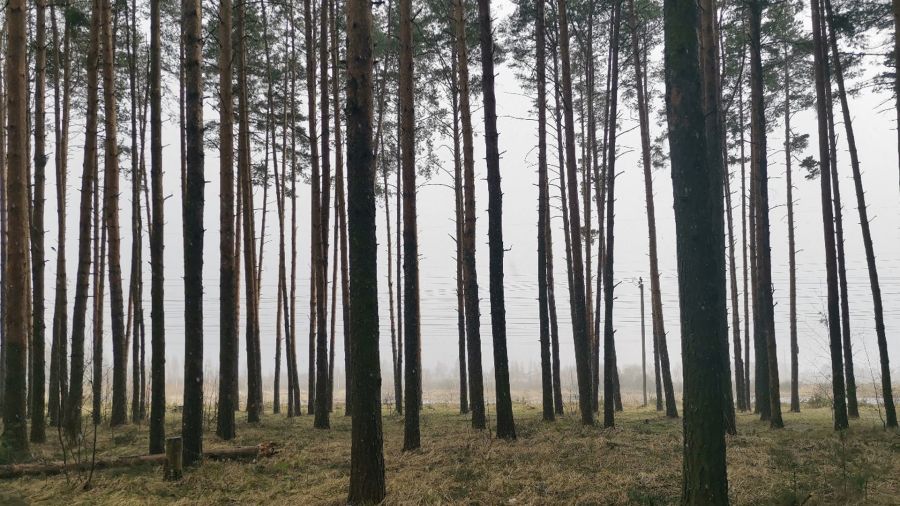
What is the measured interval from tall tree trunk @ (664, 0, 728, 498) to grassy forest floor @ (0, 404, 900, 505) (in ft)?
3.84

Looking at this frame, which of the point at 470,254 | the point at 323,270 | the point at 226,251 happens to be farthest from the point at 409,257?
the point at 323,270

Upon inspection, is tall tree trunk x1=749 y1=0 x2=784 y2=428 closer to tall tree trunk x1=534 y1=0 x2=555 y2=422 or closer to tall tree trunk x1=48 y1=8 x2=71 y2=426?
tall tree trunk x1=534 y1=0 x2=555 y2=422

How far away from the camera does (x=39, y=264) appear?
30.1 ft

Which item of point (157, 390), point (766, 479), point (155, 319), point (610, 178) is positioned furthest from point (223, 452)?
point (610, 178)

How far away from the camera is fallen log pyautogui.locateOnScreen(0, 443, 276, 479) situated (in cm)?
693

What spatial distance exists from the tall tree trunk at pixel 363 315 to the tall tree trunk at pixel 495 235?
419 cm

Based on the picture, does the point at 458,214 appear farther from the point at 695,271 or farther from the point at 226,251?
the point at 695,271

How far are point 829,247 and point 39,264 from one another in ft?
47.8

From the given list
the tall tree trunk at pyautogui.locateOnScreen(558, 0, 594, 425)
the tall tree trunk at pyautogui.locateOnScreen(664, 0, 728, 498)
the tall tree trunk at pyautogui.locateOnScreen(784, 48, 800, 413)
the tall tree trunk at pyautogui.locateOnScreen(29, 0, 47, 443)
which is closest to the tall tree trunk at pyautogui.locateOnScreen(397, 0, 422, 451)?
the tall tree trunk at pyautogui.locateOnScreen(558, 0, 594, 425)

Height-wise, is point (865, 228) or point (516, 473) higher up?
point (865, 228)

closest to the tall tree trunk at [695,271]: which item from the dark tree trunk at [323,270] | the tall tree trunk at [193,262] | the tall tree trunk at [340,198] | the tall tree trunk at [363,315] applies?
the tall tree trunk at [363,315]

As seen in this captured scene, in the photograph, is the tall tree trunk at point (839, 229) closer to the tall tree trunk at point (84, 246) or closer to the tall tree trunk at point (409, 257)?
the tall tree trunk at point (409, 257)

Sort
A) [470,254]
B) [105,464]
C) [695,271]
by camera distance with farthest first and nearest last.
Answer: [470,254] → [105,464] → [695,271]

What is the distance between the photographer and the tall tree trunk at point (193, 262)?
723cm
